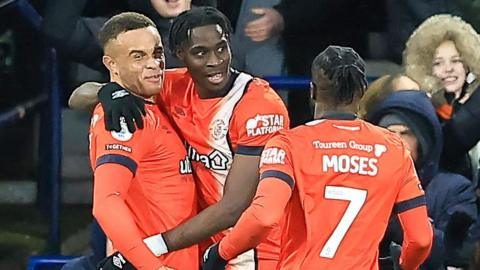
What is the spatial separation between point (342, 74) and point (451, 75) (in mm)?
1608

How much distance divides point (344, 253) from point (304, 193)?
238mm

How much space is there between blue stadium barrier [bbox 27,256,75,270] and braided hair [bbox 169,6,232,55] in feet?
5.43

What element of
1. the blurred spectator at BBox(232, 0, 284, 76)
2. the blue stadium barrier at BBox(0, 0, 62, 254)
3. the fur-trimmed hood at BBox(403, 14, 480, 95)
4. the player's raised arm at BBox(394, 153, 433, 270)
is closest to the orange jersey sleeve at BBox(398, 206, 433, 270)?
the player's raised arm at BBox(394, 153, 433, 270)

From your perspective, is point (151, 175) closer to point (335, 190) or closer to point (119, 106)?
point (119, 106)

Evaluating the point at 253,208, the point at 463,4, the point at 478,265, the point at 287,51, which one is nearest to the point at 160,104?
the point at 253,208

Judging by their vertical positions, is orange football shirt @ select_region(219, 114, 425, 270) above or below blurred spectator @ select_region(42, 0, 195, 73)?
below

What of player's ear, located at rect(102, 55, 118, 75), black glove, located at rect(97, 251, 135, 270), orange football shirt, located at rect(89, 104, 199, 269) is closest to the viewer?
orange football shirt, located at rect(89, 104, 199, 269)

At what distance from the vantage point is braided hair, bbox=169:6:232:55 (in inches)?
209

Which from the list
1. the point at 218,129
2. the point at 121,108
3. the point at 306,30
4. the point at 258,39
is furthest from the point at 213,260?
the point at 306,30

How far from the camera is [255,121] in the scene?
5.21m

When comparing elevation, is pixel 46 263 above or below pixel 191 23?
below

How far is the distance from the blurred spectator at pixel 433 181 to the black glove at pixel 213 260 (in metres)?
1.01

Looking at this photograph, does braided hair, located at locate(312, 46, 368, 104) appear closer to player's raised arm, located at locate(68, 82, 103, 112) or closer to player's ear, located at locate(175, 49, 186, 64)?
player's ear, located at locate(175, 49, 186, 64)

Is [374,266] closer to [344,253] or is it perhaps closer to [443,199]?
[344,253]
